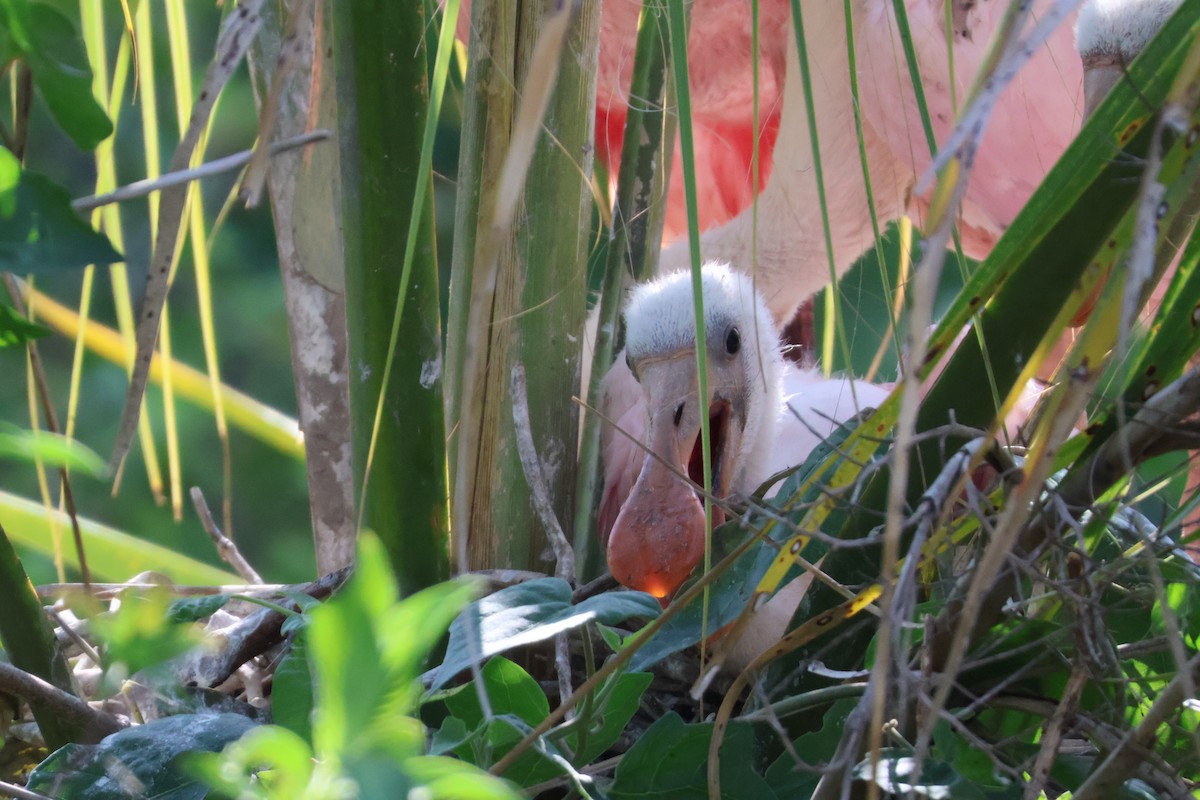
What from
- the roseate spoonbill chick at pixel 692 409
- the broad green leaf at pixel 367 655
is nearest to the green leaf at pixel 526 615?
the broad green leaf at pixel 367 655

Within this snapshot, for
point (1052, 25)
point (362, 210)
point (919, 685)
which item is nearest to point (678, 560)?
point (362, 210)

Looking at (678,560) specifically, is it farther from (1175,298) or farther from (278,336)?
(278,336)

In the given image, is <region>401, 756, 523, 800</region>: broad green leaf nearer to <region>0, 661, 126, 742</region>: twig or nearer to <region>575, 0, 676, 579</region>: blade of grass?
<region>0, 661, 126, 742</region>: twig

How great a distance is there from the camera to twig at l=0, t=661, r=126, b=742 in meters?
0.66

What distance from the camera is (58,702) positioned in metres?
0.68

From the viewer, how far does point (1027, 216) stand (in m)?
0.51

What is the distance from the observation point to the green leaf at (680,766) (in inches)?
23.7

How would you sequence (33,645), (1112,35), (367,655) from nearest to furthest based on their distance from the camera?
(367,655) → (33,645) → (1112,35)

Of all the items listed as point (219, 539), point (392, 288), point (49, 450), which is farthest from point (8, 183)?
point (219, 539)

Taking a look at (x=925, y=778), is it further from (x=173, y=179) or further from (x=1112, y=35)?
(x=1112, y=35)

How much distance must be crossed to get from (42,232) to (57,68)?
0.07 metres

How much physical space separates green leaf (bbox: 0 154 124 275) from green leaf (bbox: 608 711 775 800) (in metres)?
0.32

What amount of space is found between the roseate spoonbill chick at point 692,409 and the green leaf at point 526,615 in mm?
456

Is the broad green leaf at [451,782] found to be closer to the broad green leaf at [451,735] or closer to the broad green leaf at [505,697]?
the broad green leaf at [451,735]
